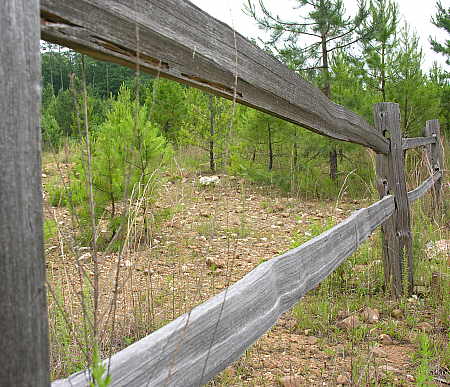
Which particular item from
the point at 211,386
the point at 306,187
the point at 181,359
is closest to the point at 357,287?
the point at 211,386

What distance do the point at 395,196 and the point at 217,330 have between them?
286 centimetres

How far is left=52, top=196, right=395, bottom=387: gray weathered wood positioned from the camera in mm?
909

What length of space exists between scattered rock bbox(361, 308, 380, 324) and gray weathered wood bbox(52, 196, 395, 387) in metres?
1.38

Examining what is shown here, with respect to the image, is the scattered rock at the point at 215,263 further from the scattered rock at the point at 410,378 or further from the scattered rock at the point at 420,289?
the scattered rock at the point at 410,378

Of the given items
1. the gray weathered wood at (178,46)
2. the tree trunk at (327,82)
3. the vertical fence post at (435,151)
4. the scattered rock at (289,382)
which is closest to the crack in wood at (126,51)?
the gray weathered wood at (178,46)

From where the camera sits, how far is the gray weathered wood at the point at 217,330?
909 millimetres

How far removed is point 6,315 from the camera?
0.62m

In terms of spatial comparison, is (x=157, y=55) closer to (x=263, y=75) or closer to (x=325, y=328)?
(x=263, y=75)

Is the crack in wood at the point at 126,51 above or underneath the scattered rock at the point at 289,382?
above

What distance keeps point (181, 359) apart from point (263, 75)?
85 centimetres

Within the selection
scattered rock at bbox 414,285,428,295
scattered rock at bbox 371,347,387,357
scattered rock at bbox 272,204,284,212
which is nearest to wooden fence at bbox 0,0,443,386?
scattered rock at bbox 371,347,387,357

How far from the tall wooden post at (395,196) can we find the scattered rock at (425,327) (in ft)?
1.74

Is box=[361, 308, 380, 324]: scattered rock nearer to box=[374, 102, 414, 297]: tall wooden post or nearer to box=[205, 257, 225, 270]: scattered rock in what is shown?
box=[374, 102, 414, 297]: tall wooden post

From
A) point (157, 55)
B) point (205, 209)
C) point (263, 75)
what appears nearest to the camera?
point (157, 55)
